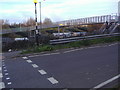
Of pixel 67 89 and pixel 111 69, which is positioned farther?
pixel 111 69

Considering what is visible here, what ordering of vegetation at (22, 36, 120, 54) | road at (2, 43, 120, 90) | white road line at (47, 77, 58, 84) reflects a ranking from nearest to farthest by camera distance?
road at (2, 43, 120, 90) < white road line at (47, 77, 58, 84) < vegetation at (22, 36, 120, 54)

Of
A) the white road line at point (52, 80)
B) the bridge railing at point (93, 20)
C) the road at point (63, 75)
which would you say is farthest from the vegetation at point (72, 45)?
the bridge railing at point (93, 20)

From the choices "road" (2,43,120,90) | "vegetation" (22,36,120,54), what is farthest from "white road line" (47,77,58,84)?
"vegetation" (22,36,120,54)

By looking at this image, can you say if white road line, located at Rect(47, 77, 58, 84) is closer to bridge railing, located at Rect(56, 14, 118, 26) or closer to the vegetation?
the vegetation

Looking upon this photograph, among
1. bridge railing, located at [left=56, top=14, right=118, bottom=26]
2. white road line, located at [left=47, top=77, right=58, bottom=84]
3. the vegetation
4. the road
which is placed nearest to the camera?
the road

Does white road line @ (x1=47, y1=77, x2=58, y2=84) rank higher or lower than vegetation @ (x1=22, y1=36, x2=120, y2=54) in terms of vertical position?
lower

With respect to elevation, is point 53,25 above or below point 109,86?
above

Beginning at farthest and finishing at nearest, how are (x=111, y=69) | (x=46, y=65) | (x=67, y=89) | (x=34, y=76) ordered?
(x=46, y=65) → (x=111, y=69) → (x=34, y=76) → (x=67, y=89)

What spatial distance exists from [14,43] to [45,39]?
2853 mm

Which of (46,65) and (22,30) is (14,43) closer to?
(46,65)

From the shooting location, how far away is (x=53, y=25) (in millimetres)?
64188

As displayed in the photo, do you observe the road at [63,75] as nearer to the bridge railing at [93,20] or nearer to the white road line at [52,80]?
the white road line at [52,80]

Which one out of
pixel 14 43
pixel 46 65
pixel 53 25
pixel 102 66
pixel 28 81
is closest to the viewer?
pixel 28 81

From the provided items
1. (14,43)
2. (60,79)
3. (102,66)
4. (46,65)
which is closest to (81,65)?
(102,66)
